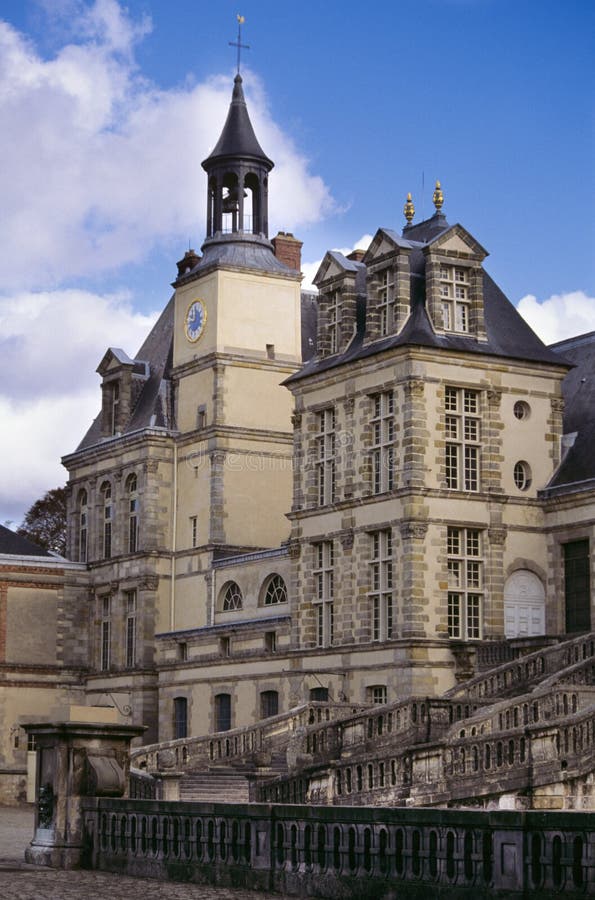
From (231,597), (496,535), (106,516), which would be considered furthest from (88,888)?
(106,516)

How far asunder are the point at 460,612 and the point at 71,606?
20.0 meters

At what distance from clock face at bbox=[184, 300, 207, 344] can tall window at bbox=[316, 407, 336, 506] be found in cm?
1045

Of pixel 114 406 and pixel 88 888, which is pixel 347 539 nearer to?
pixel 114 406

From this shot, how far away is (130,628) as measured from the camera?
173 ft

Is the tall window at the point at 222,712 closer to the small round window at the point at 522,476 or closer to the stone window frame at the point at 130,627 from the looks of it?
the stone window frame at the point at 130,627

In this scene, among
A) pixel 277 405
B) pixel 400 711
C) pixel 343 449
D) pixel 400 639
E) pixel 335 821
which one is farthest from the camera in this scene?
pixel 277 405

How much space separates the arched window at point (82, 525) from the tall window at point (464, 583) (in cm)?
2034

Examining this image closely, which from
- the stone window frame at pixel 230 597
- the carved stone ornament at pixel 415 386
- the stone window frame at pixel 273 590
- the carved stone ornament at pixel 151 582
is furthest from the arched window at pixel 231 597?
the carved stone ornament at pixel 415 386

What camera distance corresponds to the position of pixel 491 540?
127ft

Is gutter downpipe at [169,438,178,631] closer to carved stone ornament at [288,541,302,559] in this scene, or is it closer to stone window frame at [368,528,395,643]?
carved stone ornament at [288,541,302,559]

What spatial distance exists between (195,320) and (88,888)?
3526 cm

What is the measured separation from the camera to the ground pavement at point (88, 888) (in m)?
16.5

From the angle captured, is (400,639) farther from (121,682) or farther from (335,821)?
(335,821)

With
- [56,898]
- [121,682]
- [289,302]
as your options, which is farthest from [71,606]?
[56,898]
